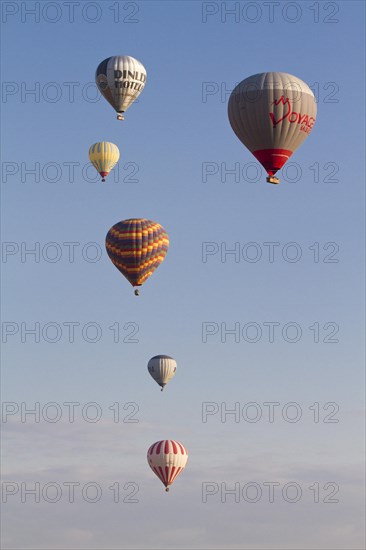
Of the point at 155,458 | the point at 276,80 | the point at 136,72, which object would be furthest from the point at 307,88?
the point at 155,458

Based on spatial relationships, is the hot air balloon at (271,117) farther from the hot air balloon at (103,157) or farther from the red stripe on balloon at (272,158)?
the hot air balloon at (103,157)

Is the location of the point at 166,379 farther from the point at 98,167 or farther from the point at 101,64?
the point at 101,64

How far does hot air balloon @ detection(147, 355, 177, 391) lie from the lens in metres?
127

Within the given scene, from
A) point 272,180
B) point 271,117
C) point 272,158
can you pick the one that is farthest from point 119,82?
point 272,180

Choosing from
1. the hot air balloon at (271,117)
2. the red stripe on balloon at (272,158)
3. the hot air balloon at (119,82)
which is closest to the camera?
the hot air balloon at (271,117)

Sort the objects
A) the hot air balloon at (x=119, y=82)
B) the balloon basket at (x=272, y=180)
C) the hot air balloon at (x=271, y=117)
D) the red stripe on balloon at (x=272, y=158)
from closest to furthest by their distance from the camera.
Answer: the balloon basket at (x=272, y=180), the hot air balloon at (x=271, y=117), the red stripe on balloon at (x=272, y=158), the hot air balloon at (x=119, y=82)

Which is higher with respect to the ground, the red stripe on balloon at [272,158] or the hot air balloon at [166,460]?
the red stripe on balloon at [272,158]

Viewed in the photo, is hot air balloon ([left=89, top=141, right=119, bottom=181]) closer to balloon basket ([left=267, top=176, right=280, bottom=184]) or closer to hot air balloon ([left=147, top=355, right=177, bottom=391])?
hot air balloon ([left=147, top=355, right=177, bottom=391])

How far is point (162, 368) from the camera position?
127562 mm

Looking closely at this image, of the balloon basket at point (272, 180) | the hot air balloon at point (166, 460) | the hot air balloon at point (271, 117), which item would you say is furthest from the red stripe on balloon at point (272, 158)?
the hot air balloon at point (166, 460)

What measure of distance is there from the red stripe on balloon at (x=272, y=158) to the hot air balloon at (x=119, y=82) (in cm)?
2705

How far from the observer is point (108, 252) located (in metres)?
110

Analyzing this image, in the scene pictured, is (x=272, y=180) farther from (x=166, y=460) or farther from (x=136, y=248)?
(x=166, y=460)

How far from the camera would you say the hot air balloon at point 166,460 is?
11788cm
